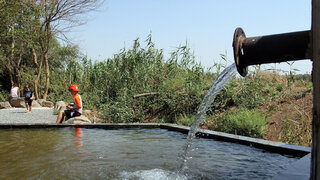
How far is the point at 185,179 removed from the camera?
3488mm

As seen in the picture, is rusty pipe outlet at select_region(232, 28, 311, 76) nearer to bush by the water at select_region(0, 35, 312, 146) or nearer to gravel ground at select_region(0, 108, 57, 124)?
bush by the water at select_region(0, 35, 312, 146)

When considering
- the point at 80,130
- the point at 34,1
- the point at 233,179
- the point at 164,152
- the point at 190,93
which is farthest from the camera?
the point at 34,1

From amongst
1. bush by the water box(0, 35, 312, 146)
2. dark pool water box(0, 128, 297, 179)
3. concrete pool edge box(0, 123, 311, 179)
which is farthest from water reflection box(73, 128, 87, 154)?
bush by the water box(0, 35, 312, 146)

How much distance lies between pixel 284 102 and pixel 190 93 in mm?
2573

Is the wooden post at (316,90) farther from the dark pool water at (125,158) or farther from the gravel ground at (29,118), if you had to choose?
the gravel ground at (29,118)

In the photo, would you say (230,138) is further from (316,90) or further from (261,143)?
(316,90)

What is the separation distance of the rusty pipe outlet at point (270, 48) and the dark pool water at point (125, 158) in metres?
1.66

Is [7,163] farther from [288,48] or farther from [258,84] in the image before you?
[258,84]

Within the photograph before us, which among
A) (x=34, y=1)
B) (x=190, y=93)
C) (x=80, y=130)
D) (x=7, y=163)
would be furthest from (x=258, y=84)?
(x=34, y=1)

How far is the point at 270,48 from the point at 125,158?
9.31 feet

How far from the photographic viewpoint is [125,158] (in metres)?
4.38

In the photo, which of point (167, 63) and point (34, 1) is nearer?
point (167, 63)

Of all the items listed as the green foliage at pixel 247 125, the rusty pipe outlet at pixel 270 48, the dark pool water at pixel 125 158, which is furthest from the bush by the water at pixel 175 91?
the rusty pipe outlet at pixel 270 48

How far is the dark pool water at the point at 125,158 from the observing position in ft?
11.8
